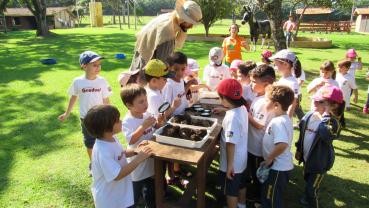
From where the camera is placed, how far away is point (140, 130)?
288 centimetres

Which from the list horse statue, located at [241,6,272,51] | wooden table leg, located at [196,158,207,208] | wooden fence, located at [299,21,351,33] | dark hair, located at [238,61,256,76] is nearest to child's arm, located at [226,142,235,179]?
wooden table leg, located at [196,158,207,208]

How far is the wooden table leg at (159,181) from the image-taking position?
9.59ft

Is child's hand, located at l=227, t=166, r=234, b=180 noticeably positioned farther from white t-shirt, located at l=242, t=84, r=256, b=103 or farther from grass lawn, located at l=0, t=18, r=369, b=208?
white t-shirt, located at l=242, t=84, r=256, b=103

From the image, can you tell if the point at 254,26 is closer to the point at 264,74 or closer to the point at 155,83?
the point at 264,74

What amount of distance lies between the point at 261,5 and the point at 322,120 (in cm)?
591

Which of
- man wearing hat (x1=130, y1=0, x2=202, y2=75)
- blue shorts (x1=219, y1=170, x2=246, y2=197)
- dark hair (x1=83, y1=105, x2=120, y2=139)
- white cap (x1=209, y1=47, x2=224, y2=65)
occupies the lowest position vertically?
blue shorts (x1=219, y1=170, x2=246, y2=197)

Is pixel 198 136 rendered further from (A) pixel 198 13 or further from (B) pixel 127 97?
(A) pixel 198 13

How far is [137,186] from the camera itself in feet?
10.5

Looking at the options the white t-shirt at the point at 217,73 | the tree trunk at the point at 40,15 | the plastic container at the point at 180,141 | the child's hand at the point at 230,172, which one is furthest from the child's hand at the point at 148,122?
the tree trunk at the point at 40,15

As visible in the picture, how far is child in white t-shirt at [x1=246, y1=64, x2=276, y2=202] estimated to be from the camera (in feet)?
11.0

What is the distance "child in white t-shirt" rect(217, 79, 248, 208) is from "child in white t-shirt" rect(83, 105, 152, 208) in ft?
2.93

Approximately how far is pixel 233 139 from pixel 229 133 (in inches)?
2.7

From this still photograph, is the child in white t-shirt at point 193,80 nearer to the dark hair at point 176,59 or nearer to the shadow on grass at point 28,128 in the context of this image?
the dark hair at point 176,59

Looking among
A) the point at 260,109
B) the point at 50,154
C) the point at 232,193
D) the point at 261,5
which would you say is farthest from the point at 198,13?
the point at 261,5
